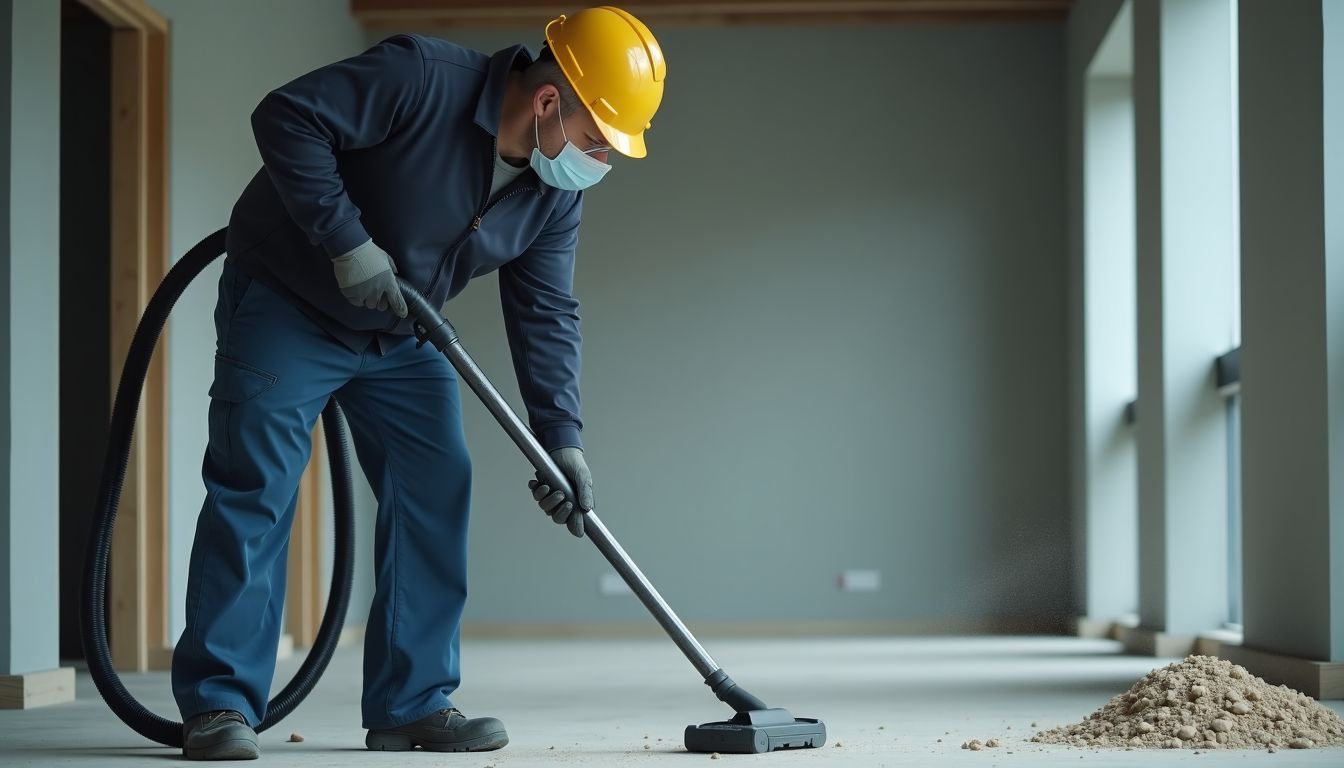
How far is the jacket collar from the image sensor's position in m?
2.28

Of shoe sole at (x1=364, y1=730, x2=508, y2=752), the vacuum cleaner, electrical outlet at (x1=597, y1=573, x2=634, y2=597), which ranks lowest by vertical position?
electrical outlet at (x1=597, y1=573, x2=634, y2=597)

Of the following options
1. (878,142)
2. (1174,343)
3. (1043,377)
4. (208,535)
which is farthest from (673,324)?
(208,535)

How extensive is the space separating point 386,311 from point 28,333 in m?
1.73

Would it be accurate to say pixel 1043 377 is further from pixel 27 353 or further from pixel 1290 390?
pixel 27 353

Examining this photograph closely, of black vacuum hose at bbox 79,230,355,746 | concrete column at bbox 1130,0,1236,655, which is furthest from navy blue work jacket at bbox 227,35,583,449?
concrete column at bbox 1130,0,1236,655

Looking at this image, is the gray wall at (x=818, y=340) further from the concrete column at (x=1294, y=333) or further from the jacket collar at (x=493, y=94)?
the jacket collar at (x=493, y=94)

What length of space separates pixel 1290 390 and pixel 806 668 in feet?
5.34

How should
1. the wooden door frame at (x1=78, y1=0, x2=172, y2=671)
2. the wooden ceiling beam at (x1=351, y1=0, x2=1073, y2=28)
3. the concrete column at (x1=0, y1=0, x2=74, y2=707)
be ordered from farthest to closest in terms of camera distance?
the wooden ceiling beam at (x1=351, y1=0, x2=1073, y2=28) < the wooden door frame at (x1=78, y1=0, x2=172, y2=671) < the concrete column at (x1=0, y1=0, x2=74, y2=707)

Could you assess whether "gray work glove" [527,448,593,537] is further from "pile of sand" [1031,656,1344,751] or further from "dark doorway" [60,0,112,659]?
"dark doorway" [60,0,112,659]

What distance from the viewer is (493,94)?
2301 millimetres

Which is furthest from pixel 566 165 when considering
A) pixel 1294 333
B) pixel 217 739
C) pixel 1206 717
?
pixel 1294 333

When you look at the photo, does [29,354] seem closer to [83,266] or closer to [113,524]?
[113,524]

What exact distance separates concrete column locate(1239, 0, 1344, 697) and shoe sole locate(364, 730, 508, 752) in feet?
6.28

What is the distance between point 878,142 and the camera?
6754 millimetres
